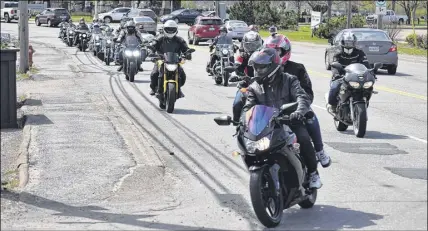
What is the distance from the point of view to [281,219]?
8.51 m

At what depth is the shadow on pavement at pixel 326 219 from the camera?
27.3 ft

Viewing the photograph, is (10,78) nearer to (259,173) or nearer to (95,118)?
(95,118)

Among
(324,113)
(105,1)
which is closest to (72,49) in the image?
(324,113)

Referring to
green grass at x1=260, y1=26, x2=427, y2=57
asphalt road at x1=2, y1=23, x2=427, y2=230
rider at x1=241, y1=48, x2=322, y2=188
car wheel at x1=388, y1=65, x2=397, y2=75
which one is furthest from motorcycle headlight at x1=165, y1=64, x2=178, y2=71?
green grass at x1=260, y1=26, x2=427, y2=57

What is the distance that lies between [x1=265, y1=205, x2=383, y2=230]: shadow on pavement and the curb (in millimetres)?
3339

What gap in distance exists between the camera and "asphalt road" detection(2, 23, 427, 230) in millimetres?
8484

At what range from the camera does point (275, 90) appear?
8.50 meters

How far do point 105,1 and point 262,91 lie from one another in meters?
106

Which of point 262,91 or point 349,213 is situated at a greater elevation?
point 262,91

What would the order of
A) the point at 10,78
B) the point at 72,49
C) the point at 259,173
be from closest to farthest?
the point at 259,173 < the point at 10,78 < the point at 72,49

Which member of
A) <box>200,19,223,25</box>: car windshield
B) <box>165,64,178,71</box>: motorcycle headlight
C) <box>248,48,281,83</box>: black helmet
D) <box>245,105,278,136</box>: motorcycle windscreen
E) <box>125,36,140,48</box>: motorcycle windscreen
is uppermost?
<box>200,19,223,25</box>: car windshield

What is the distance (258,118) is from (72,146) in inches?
225

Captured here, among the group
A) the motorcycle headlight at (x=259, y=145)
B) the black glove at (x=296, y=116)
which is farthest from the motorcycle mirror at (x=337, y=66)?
the motorcycle headlight at (x=259, y=145)

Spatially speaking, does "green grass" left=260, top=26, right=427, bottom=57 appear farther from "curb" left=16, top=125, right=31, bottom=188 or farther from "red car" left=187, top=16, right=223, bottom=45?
"curb" left=16, top=125, right=31, bottom=188
